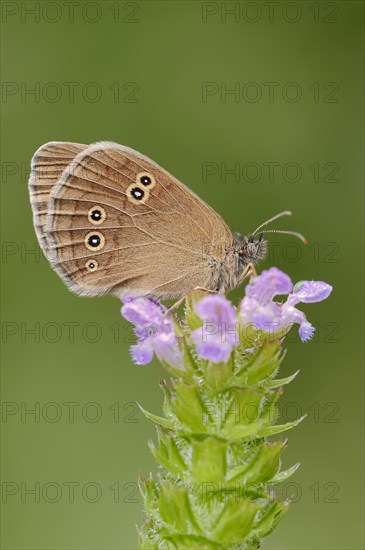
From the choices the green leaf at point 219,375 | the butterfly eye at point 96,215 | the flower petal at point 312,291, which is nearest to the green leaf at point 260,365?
the green leaf at point 219,375

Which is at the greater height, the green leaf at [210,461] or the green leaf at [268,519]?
the green leaf at [210,461]

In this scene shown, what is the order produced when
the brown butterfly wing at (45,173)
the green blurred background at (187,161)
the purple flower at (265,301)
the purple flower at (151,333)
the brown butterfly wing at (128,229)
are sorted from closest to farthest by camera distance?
the purple flower at (265,301)
the purple flower at (151,333)
the brown butterfly wing at (128,229)
the brown butterfly wing at (45,173)
the green blurred background at (187,161)

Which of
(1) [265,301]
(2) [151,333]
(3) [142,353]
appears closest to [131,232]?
(2) [151,333]

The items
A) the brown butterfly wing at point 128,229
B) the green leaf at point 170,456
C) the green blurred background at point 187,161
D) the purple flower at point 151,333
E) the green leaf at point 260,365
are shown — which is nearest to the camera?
the green leaf at point 170,456

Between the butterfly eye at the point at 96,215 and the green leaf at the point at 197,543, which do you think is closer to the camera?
the green leaf at the point at 197,543

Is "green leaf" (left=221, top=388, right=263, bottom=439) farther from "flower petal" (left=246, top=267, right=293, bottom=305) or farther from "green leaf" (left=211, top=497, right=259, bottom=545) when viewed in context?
"flower petal" (left=246, top=267, right=293, bottom=305)

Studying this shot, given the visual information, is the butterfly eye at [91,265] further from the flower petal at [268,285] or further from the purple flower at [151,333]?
the flower petal at [268,285]

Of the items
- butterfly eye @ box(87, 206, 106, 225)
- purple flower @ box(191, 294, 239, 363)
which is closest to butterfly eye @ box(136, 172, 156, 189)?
butterfly eye @ box(87, 206, 106, 225)
